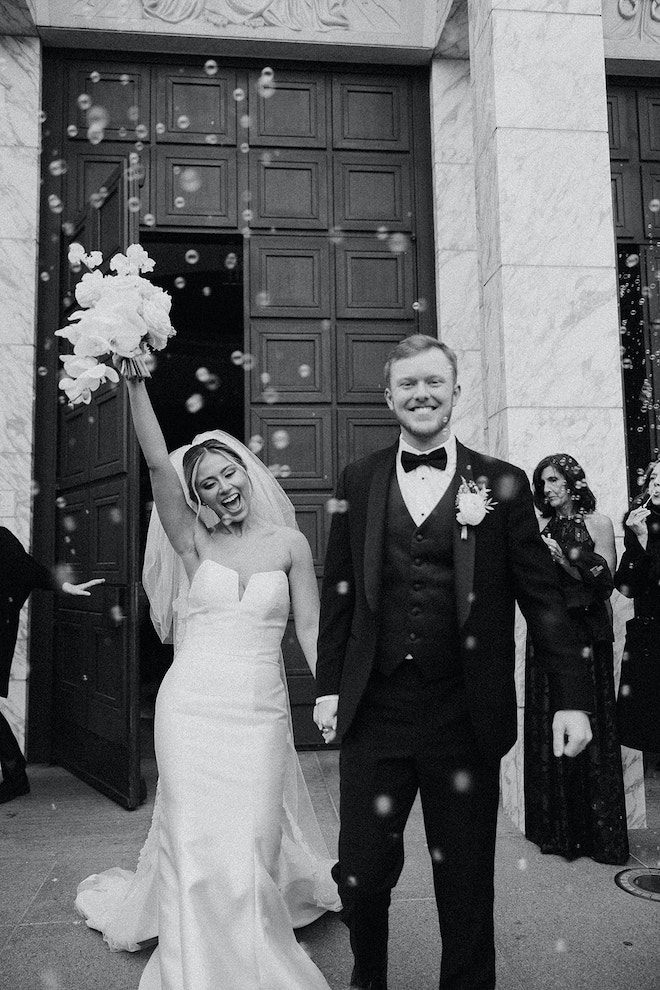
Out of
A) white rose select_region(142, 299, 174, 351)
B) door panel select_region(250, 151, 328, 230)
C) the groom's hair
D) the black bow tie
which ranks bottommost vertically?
the black bow tie

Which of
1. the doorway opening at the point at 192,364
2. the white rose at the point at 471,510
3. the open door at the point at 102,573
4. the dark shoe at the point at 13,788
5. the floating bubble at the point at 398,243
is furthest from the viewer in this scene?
the doorway opening at the point at 192,364

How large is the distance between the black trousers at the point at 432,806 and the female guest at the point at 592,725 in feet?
5.98

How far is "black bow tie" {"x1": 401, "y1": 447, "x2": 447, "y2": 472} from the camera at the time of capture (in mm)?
2570

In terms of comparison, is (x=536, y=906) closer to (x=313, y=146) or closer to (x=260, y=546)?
(x=260, y=546)

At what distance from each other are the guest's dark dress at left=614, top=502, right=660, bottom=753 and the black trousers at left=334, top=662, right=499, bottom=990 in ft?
6.18

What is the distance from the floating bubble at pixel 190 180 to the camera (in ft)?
21.4

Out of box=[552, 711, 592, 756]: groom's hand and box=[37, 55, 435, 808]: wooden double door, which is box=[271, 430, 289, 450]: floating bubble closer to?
box=[37, 55, 435, 808]: wooden double door

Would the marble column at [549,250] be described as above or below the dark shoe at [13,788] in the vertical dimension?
above

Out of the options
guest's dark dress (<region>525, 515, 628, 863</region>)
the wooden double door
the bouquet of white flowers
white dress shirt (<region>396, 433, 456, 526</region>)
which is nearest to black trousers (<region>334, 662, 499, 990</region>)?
white dress shirt (<region>396, 433, 456, 526</region>)

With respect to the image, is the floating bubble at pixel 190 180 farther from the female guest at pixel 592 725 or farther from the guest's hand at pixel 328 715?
the guest's hand at pixel 328 715

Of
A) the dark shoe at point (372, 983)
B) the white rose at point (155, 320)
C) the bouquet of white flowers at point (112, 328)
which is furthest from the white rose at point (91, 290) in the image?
the dark shoe at point (372, 983)

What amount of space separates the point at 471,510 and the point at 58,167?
5564mm

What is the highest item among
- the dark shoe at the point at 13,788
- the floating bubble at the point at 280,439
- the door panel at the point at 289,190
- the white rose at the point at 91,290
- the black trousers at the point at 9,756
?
the door panel at the point at 289,190

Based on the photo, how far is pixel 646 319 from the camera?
21.6 ft
